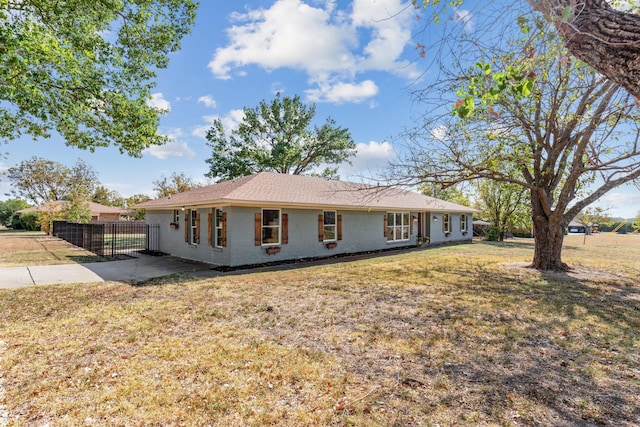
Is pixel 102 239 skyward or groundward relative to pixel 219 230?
groundward

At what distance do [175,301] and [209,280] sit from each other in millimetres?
2257

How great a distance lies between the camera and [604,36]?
247 centimetres

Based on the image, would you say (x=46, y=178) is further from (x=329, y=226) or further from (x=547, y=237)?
(x=547, y=237)

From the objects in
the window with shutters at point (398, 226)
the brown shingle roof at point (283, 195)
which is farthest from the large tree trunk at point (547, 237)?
the window with shutters at point (398, 226)

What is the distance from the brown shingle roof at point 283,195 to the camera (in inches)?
415

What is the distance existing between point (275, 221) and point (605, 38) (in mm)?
10298

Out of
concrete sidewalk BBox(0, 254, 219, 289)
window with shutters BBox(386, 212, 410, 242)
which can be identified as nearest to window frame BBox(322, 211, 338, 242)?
window with shutters BBox(386, 212, 410, 242)

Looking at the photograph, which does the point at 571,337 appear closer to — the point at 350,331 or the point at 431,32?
the point at 350,331

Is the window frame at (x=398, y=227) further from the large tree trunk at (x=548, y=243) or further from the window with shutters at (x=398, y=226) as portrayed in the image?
the large tree trunk at (x=548, y=243)

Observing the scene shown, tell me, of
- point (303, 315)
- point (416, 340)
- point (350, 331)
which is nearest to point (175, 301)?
point (303, 315)

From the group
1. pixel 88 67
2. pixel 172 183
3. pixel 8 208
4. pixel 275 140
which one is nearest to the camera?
pixel 88 67

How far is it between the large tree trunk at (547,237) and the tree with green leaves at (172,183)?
101 ft

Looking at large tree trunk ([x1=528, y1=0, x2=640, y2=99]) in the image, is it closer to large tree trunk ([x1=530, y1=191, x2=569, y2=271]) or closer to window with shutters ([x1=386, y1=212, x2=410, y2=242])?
large tree trunk ([x1=530, y1=191, x2=569, y2=271])

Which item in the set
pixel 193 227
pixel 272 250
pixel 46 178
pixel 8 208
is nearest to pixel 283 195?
pixel 272 250
